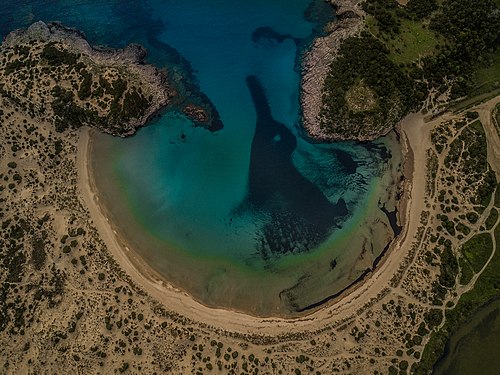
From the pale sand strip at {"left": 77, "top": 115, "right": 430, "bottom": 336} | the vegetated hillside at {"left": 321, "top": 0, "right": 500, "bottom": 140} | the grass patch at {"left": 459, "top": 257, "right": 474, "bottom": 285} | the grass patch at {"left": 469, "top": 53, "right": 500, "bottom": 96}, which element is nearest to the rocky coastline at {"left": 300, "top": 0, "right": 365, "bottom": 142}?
the vegetated hillside at {"left": 321, "top": 0, "right": 500, "bottom": 140}

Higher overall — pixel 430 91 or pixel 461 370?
pixel 430 91

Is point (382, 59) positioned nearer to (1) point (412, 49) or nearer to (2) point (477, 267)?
(1) point (412, 49)

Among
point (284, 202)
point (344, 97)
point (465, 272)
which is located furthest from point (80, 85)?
point (465, 272)

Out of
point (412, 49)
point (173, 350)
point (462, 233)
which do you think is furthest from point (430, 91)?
point (173, 350)

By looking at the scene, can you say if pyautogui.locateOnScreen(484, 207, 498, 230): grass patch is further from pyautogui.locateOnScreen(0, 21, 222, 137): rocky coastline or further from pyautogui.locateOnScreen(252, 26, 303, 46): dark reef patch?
pyautogui.locateOnScreen(0, 21, 222, 137): rocky coastline

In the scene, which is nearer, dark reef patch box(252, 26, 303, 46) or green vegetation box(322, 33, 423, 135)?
green vegetation box(322, 33, 423, 135)

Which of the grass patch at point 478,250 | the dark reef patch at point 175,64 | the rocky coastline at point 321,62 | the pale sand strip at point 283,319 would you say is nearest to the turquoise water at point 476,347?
the grass patch at point 478,250
